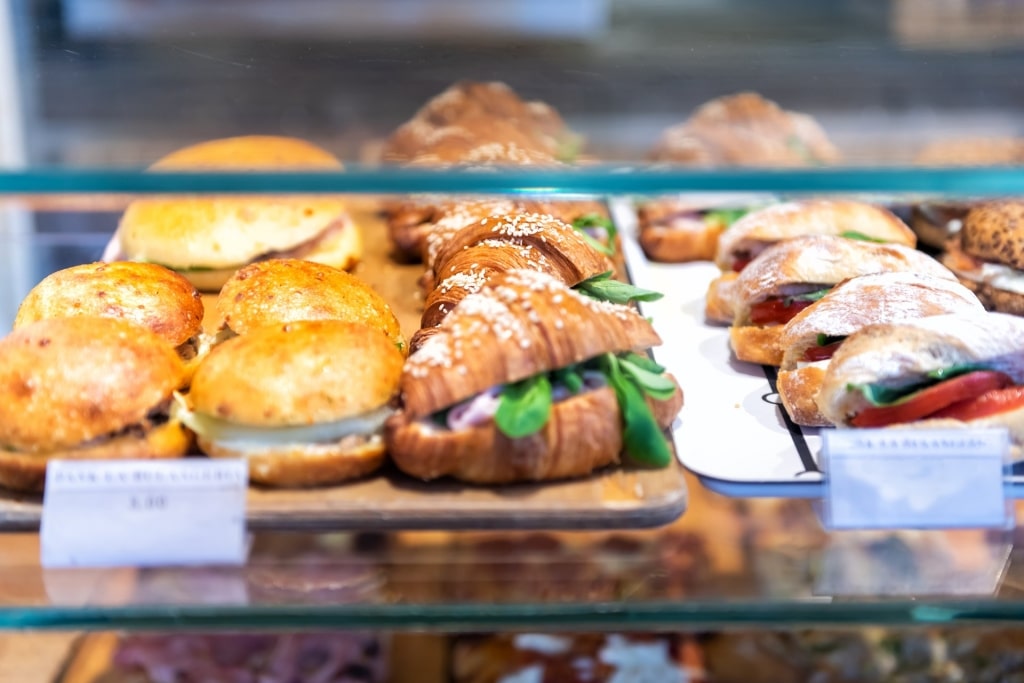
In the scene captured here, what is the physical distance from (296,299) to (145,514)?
1.92 ft

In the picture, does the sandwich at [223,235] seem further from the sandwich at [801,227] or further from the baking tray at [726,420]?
the sandwich at [801,227]

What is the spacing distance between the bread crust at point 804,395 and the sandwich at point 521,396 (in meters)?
0.39

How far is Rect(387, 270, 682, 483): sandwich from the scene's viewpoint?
63.3 inches

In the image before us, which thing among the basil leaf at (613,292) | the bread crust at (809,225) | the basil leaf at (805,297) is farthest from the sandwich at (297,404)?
the bread crust at (809,225)

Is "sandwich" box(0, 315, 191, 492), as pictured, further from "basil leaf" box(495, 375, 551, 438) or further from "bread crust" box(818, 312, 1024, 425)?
"bread crust" box(818, 312, 1024, 425)

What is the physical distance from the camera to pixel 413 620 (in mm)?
1549

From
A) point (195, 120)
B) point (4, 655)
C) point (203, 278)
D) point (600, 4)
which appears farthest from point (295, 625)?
point (600, 4)

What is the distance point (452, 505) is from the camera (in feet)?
5.38

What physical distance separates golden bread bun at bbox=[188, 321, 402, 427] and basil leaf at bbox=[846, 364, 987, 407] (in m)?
0.81

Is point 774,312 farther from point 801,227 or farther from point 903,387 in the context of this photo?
point 903,387

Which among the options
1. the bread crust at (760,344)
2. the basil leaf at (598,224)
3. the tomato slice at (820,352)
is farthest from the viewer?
the basil leaf at (598,224)

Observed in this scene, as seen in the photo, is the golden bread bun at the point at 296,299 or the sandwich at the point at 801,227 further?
the sandwich at the point at 801,227

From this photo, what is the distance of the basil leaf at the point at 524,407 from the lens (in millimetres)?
1589

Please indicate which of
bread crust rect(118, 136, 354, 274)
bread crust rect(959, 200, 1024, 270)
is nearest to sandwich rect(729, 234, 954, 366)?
bread crust rect(959, 200, 1024, 270)
